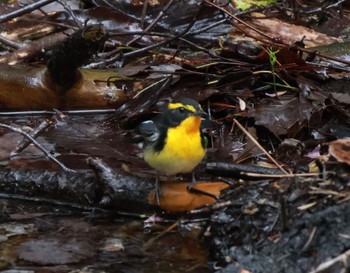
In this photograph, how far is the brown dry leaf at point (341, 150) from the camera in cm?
330

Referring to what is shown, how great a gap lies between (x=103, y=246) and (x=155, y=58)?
365 centimetres

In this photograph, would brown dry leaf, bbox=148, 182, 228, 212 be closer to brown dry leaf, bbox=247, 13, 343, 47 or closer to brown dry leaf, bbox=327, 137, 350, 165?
brown dry leaf, bbox=327, 137, 350, 165

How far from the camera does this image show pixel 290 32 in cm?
789

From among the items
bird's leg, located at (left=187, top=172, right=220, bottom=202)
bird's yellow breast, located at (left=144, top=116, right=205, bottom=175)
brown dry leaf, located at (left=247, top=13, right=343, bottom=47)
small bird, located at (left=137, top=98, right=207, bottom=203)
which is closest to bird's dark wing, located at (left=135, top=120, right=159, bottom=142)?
small bird, located at (left=137, top=98, right=207, bottom=203)

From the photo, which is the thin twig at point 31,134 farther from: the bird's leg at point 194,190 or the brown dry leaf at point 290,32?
the brown dry leaf at point 290,32

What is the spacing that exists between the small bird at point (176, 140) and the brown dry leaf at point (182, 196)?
13 centimetres

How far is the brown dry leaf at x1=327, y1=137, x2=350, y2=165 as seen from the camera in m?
3.30

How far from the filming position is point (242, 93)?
232 inches

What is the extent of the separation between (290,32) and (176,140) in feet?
13.7

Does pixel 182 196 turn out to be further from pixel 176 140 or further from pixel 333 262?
pixel 333 262

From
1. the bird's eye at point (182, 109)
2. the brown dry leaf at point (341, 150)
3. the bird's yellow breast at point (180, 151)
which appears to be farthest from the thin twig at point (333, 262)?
the bird's eye at point (182, 109)

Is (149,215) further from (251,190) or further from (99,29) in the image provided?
(99,29)

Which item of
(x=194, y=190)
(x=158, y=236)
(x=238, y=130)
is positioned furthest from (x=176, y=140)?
(x=238, y=130)

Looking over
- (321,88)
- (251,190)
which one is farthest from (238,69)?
(251,190)
